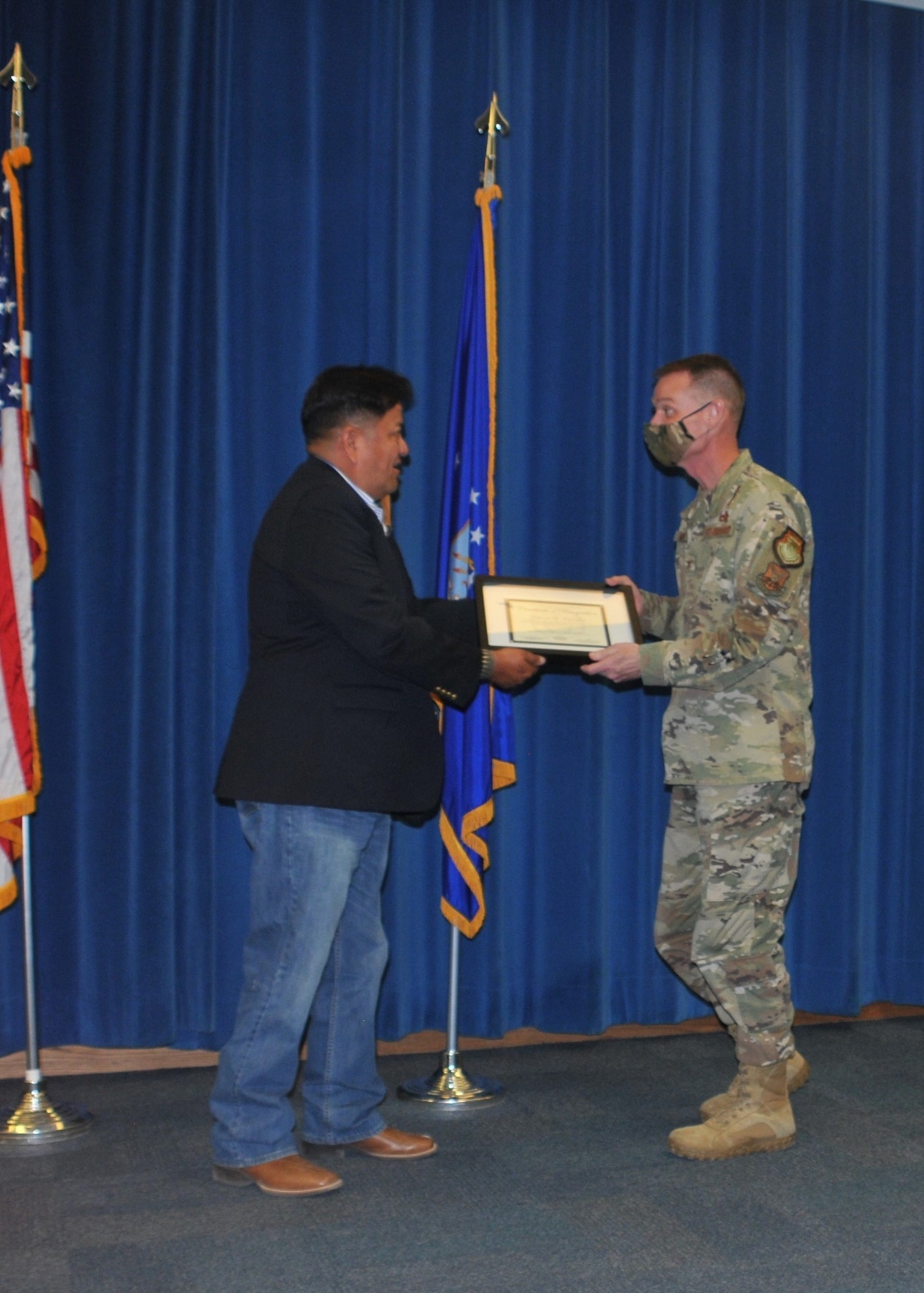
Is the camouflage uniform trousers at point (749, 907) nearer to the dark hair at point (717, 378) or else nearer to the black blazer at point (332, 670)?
the black blazer at point (332, 670)

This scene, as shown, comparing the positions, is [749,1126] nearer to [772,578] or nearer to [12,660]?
[772,578]

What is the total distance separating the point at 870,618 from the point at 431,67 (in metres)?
2.38

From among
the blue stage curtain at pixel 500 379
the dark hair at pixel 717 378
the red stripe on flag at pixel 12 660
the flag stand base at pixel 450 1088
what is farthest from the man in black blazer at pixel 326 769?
the blue stage curtain at pixel 500 379

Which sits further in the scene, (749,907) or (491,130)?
(491,130)

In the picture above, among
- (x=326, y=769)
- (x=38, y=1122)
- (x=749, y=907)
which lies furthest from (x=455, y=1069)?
(x=326, y=769)

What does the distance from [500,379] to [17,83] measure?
163 centimetres

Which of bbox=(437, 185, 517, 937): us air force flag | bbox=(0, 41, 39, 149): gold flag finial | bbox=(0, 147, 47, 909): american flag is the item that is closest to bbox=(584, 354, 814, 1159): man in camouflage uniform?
bbox=(437, 185, 517, 937): us air force flag

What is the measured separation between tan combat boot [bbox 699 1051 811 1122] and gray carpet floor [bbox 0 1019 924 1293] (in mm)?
48

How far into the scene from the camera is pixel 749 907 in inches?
123

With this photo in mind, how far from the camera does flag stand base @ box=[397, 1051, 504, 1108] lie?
343 cm

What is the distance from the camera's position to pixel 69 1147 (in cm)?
307

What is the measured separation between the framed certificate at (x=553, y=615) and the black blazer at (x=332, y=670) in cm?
31

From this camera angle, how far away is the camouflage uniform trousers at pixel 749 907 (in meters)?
3.10

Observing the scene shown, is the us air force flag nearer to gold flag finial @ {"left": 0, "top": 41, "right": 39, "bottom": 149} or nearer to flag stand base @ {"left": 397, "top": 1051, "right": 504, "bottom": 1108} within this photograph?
flag stand base @ {"left": 397, "top": 1051, "right": 504, "bottom": 1108}
